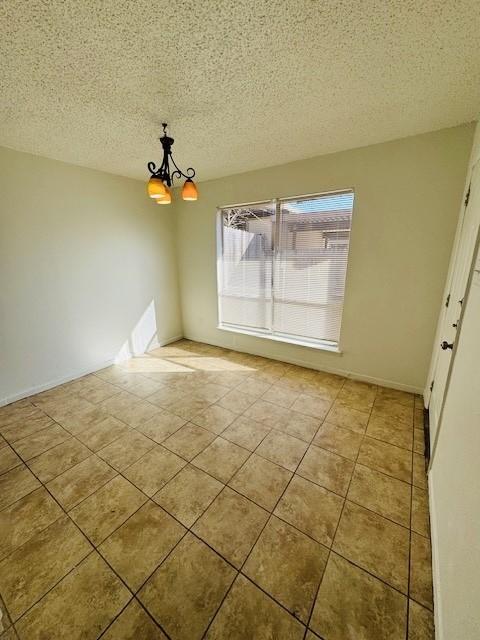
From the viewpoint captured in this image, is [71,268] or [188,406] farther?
[71,268]

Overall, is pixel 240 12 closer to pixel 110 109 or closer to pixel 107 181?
pixel 110 109

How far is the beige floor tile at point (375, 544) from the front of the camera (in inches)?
47.3

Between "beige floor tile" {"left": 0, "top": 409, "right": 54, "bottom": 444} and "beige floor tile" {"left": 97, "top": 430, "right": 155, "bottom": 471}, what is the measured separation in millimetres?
787

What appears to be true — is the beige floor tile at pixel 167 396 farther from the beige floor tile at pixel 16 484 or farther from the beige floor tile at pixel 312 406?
the beige floor tile at pixel 312 406

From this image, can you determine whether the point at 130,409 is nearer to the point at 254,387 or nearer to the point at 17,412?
the point at 17,412

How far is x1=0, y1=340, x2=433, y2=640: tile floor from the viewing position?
1062 mm

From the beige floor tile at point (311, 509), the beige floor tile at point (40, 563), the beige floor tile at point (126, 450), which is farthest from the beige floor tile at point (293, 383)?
the beige floor tile at point (40, 563)

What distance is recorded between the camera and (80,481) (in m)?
1.72

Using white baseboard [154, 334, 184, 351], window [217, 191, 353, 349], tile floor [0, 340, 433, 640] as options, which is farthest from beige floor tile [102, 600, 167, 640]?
white baseboard [154, 334, 184, 351]

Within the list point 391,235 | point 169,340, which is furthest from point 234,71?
point 169,340

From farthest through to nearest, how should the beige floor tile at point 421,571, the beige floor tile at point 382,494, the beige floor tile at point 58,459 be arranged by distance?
1. the beige floor tile at point 58,459
2. the beige floor tile at point 382,494
3. the beige floor tile at point 421,571

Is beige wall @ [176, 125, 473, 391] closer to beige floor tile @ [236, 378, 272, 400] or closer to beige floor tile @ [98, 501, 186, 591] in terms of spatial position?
beige floor tile @ [236, 378, 272, 400]

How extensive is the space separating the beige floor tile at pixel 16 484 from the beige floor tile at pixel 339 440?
2.11 m

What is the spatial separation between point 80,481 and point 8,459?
2.36 feet
